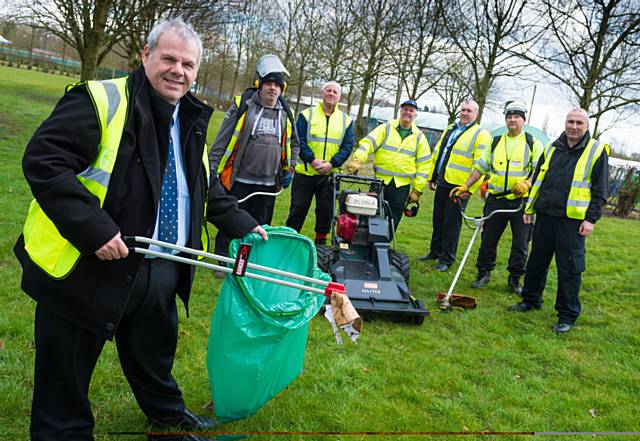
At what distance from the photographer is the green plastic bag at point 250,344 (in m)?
2.51

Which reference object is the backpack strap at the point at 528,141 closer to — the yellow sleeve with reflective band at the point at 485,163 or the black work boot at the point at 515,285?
the yellow sleeve with reflective band at the point at 485,163

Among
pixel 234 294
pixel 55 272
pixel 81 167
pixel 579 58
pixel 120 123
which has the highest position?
pixel 579 58

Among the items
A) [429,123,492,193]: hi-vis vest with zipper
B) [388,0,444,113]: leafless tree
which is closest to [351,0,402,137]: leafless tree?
[388,0,444,113]: leafless tree

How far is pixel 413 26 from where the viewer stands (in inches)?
640

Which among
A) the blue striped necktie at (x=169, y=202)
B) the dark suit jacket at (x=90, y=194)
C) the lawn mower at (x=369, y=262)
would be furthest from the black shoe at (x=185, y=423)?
the lawn mower at (x=369, y=262)

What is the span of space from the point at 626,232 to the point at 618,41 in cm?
378

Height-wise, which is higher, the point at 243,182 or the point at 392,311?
the point at 243,182

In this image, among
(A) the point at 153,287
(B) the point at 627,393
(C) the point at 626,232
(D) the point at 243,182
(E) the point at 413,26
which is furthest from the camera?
(E) the point at 413,26

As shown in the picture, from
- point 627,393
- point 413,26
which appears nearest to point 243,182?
point 627,393

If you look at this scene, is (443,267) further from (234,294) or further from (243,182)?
(234,294)

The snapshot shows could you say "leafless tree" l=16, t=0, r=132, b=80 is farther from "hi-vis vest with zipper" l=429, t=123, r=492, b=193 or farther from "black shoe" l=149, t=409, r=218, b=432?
"black shoe" l=149, t=409, r=218, b=432

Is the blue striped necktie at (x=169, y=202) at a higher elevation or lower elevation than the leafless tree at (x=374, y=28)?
lower

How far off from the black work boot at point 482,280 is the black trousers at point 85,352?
440cm

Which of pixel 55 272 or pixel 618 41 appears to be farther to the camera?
pixel 618 41
